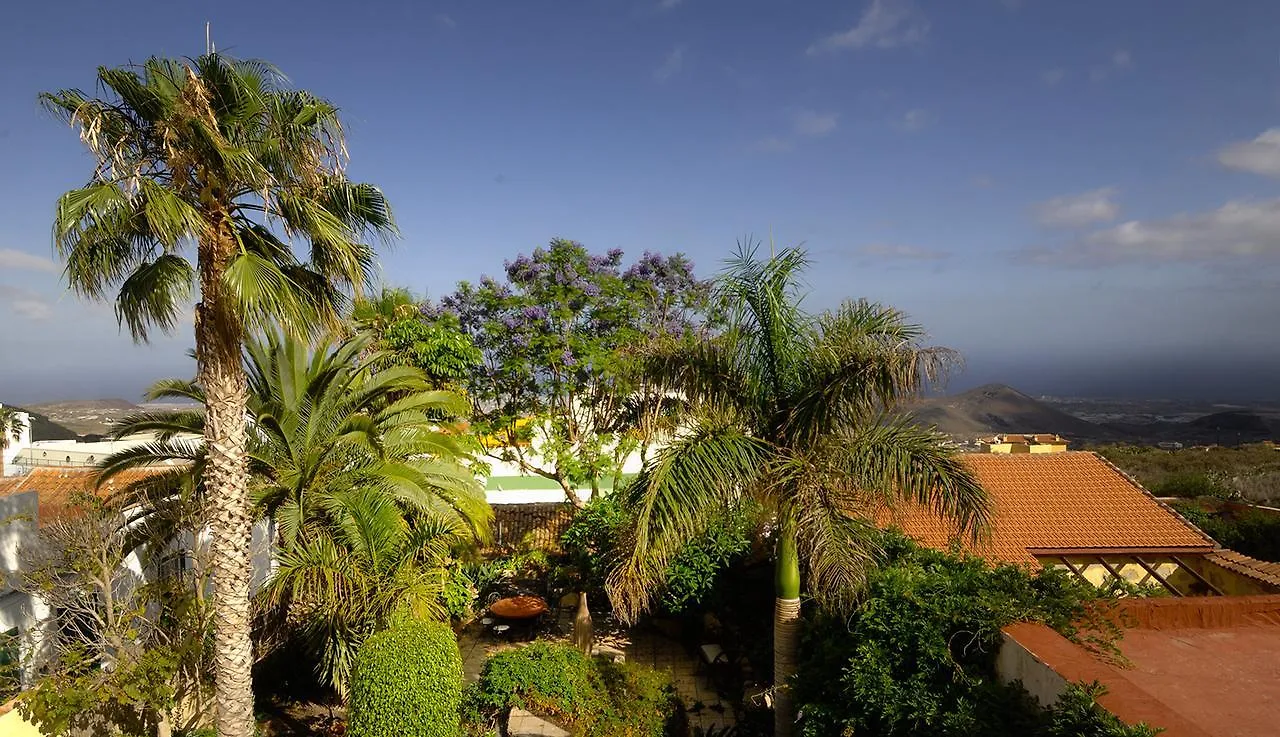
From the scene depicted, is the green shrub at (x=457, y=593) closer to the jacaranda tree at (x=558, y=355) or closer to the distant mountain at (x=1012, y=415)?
the jacaranda tree at (x=558, y=355)

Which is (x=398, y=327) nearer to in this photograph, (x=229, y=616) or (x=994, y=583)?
(x=229, y=616)

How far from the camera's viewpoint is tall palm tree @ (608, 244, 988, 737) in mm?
6840

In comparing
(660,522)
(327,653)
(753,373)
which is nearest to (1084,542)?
(753,373)

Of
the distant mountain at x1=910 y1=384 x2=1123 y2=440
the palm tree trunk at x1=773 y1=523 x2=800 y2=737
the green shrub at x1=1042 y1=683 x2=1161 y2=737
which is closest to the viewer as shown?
the green shrub at x1=1042 y1=683 x2=1161 y2=737

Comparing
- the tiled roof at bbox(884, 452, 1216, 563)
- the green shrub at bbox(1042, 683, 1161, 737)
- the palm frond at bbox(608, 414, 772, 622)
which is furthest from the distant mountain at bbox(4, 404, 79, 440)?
the green shrub at bbox(1042, 683, 1161, 737)

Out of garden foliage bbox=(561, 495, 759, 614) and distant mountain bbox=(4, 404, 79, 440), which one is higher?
distant mountain bbox=(4, 404, 79, 440)

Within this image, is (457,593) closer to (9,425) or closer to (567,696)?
(567,696)

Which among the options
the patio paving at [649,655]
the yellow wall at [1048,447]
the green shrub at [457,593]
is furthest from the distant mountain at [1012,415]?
the green shrub at [457,593]

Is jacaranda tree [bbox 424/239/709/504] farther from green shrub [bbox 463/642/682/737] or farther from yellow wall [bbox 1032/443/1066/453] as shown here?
yellow wall [bbox 1032/443/1066/453]

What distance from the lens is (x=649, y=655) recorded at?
1309 cm

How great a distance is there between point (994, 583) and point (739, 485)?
8.55ft

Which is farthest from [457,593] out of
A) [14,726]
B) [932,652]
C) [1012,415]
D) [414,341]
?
[1012,415]

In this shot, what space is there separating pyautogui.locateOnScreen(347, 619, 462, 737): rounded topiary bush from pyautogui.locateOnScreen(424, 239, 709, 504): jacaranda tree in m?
7.91

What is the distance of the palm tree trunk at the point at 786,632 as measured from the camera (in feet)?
25.3
